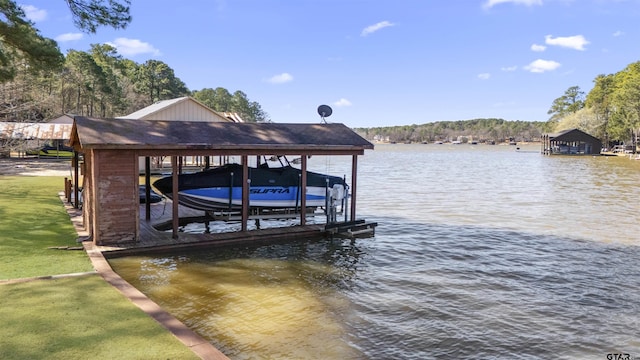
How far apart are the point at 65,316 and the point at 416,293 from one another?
247 inches

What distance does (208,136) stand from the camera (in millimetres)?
12062

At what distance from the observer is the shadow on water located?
700 cm

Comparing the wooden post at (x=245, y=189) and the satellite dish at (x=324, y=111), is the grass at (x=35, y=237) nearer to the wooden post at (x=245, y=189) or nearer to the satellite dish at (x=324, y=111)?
the wooden post at (x=245, y=189)

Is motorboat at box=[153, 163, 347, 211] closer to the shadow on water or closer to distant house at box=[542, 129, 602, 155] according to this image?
the shadow on water

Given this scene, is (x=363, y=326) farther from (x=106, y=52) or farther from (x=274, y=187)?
(x=106, y=52)

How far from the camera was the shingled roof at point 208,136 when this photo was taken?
10.6 meters

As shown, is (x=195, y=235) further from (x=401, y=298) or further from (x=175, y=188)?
(x=401, y=298)

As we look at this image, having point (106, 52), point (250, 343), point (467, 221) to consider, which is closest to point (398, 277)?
point (250, 343)

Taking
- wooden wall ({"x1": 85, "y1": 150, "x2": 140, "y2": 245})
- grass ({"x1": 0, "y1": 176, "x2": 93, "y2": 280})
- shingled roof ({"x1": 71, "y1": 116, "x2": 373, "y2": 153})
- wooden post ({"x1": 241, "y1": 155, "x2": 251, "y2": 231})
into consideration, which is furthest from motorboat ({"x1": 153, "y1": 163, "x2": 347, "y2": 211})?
grass ({"x1": 0, "y1": 176, "x2": 93, "y2": 280})

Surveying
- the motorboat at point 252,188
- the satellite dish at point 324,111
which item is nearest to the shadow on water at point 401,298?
the motorboat at point 252,188

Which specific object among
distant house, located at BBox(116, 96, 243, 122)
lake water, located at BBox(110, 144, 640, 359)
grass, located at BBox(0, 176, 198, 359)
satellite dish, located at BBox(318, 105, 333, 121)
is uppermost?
distant house, located at BBox(116, 96, 243, 122)

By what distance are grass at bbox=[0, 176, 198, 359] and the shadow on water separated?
1139 millimetres

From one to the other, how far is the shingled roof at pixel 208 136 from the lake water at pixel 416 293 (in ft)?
8.73

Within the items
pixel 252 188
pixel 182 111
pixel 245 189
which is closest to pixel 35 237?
pixel 245 189
